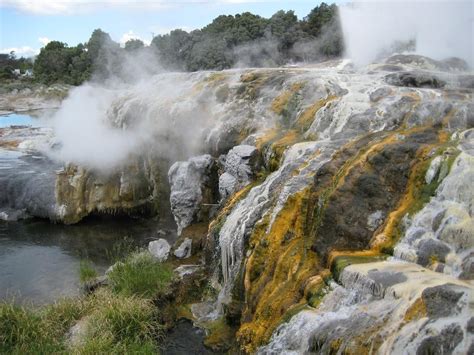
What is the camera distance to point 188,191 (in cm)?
1348

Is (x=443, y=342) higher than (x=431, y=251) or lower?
lower

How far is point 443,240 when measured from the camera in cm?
721

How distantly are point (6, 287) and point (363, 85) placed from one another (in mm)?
10103

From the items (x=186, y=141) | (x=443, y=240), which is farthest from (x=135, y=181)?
(x=443, y=240)

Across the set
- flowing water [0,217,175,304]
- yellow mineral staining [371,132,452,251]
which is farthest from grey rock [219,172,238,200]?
yellow mineral staining [371,132,452,251]

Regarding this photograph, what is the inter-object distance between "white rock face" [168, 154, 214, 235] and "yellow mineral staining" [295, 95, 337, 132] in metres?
2.70

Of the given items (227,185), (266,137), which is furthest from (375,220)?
(266,137)

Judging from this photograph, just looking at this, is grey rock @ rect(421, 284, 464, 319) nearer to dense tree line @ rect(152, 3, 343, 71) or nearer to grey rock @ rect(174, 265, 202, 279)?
grey rock @ rect(174, 265, 202, 279)

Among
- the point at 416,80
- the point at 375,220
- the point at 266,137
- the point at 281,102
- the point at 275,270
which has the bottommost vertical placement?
the point at 275,270

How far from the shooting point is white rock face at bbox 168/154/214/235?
13.5m

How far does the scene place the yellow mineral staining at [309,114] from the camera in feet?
41.4

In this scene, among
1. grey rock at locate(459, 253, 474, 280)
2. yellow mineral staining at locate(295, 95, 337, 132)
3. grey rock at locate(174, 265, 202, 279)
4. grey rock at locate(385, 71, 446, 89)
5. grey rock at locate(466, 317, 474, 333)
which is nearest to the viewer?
grey rock at locate(466, 317, 474, 333)

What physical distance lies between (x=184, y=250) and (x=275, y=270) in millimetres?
4139

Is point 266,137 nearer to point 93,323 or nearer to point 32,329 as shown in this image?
point 93,323
